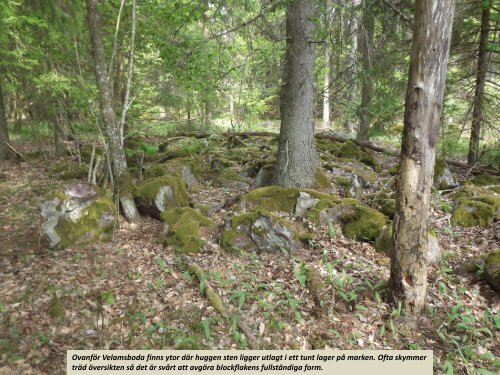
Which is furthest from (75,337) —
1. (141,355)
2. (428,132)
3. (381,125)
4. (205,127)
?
(205,127)

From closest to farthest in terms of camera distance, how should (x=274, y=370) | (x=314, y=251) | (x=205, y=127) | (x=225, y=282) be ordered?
(x=274, y=370) < (x=225, y=282) < (x=314, y=251) < (x=205, y=127)

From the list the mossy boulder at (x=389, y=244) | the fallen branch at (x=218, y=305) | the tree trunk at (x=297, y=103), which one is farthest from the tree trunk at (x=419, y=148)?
the tree trunk at (x=297, y=103)

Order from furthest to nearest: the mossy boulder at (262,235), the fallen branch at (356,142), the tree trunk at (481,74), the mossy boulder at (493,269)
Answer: the fallen branch at (356,142)
the tree trunk at (481,74)
the mossy boulder at (262,235)
the mossy boulder at (493,269)

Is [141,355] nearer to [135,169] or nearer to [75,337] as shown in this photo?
[75,337]

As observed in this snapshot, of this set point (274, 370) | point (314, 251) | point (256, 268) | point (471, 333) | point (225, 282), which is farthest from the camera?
point (314, 251)

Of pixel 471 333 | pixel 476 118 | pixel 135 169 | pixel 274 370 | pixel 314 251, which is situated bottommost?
pixel 274 370

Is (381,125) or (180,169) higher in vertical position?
(381,125)

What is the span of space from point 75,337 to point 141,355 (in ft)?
3.05

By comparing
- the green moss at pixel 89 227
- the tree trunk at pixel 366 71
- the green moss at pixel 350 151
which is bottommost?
the green moss at pixel 89 227

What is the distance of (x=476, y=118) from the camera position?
891 centimetres

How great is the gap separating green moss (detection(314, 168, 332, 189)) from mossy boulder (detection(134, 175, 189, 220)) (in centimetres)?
308

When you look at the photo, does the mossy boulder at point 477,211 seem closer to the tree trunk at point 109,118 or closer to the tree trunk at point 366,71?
the tree trunk at point 366,71

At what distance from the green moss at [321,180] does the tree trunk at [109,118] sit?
13.4ft

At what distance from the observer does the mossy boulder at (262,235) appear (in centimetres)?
586
